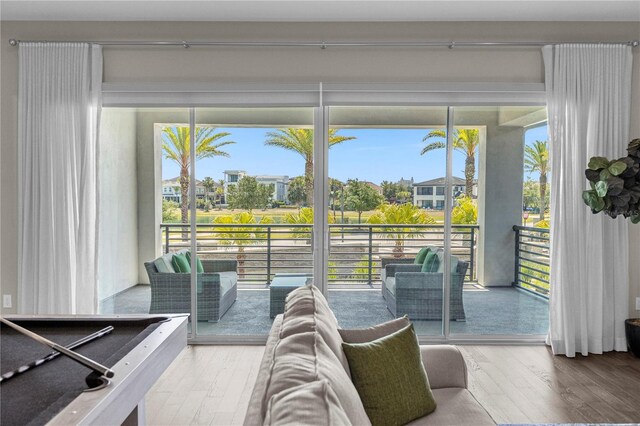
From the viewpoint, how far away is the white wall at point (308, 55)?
400cm

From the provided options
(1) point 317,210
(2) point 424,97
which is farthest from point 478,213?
(1) point 317,210

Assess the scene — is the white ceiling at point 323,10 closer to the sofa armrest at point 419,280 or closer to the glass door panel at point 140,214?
the glass door panel at point 140,214

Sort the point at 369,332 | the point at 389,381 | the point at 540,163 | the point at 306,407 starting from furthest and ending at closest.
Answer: the point at 540,163 → the point at 369,332 → the point at 389,381 → the point at 306,407

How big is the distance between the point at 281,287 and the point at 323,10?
2.47 m

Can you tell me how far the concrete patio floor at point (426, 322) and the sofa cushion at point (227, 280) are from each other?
0.36ft

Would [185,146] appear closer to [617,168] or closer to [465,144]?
[465,144]

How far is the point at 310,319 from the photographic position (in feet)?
5.67

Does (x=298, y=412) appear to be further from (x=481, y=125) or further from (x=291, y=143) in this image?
(x=481, y=125)

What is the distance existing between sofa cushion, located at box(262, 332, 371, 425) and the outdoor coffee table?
2.64 m

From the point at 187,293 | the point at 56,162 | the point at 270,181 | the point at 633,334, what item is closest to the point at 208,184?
the point at 270,181

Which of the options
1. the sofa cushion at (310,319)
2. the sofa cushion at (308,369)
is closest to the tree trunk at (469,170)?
the sofa cushion at (310,319)

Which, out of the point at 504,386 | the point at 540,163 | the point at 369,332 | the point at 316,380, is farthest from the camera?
the point at 540,163

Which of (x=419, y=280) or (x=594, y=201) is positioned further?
(x=419, y=280)

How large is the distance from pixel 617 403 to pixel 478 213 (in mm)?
1830
